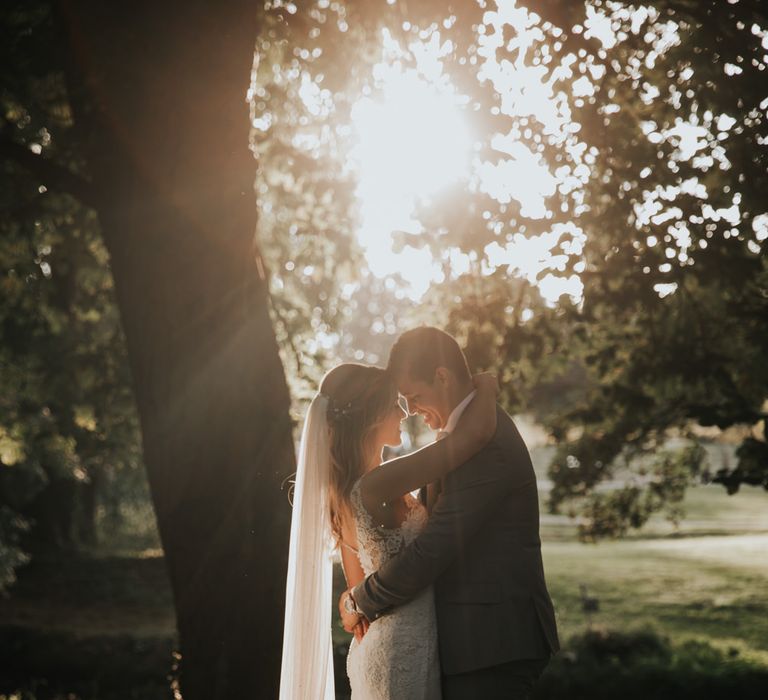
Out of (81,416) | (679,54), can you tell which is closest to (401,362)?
(679,54)

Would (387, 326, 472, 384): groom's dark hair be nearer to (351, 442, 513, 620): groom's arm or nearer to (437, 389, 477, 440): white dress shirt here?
(437, 389, 477, 440): white dress shirt

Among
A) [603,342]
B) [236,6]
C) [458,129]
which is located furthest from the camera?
[603,342]

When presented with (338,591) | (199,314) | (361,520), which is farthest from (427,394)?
(338,591)

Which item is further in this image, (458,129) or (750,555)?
(750,555)

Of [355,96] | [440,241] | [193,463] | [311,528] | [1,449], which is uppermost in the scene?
[355,96]

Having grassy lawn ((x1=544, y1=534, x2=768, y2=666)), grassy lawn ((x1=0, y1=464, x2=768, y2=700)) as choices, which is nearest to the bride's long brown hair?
grassy lawn ((x1=0, y1=464, x2=768, y2=700))

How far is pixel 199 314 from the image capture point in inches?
181

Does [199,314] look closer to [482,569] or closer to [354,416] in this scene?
[354,416]

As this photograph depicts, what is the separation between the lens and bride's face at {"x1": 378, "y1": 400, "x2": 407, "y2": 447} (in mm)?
4043

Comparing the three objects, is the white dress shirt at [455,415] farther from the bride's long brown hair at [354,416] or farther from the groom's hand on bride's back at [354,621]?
the groom's hand on bride's back at [354,621]

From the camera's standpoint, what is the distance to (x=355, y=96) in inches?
438

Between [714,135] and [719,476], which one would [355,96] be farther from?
[719,476]

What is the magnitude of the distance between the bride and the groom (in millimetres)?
88

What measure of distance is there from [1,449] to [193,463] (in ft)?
34.4
